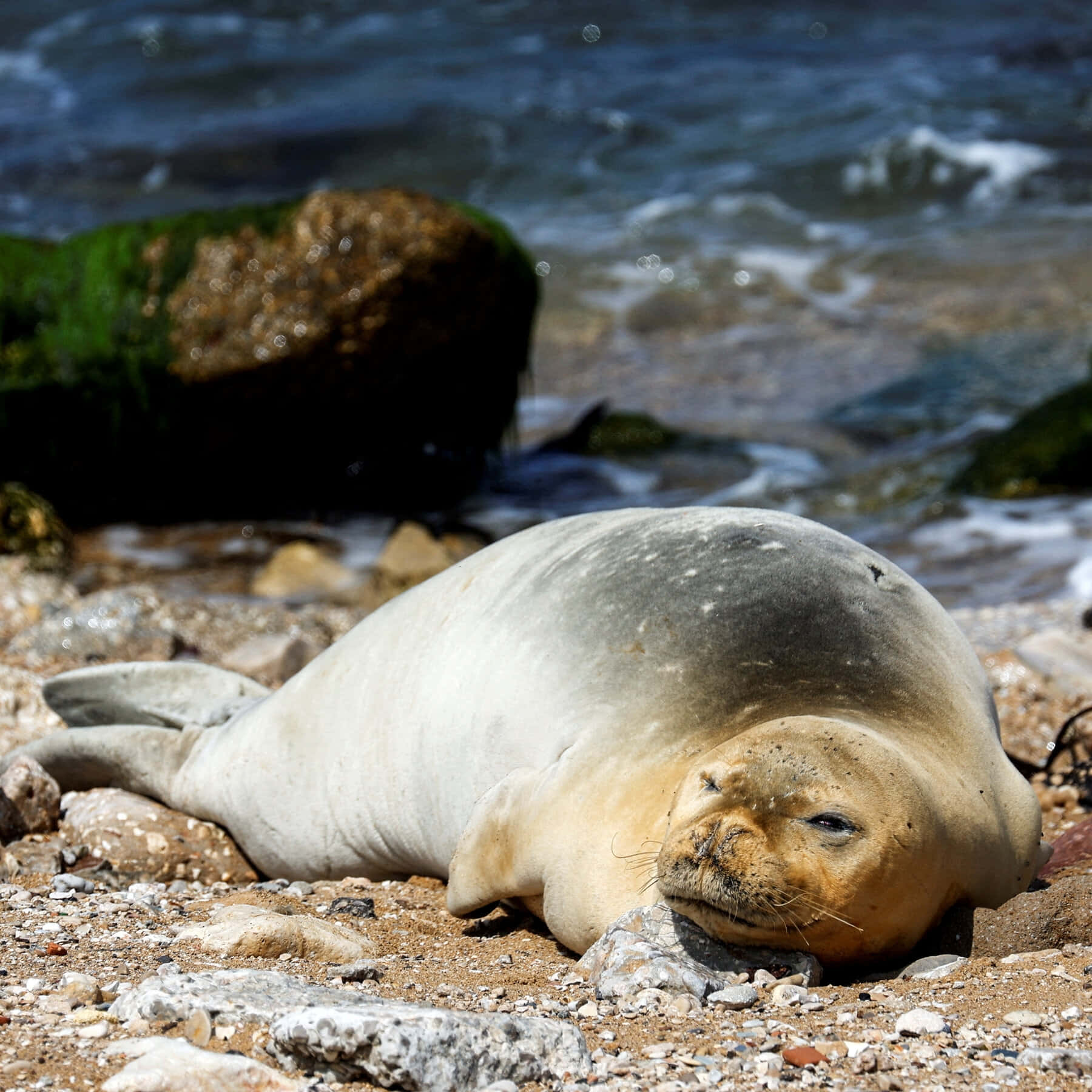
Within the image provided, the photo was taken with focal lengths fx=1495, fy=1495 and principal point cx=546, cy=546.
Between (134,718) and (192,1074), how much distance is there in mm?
2355

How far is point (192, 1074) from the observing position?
2100 millimetres

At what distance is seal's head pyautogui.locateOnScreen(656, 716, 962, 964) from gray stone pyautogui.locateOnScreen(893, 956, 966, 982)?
0.18 ft

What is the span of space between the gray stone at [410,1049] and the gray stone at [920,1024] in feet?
1.75

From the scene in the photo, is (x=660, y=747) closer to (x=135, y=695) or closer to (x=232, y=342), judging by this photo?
(x=135, y=695)

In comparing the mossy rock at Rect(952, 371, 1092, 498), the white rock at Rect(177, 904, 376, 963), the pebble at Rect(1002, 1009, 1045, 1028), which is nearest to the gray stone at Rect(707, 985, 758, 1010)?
the pebble at Rect(1002, 1009, 1045, 1028)

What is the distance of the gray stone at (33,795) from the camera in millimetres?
3857

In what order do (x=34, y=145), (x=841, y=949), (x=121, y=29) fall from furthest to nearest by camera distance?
(x=121, y=29), (x=34, y=145), (x=841, y=949)

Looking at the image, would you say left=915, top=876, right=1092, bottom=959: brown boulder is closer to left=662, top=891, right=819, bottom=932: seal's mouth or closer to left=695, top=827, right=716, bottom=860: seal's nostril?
left=662, top=891, right=819, bottom=932: seal's mouth

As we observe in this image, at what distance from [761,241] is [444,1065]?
1258 centimetres

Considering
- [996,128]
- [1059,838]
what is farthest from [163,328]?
[996,128]

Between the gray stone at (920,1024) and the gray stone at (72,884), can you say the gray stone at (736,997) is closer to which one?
the gray stone at (920,1024)

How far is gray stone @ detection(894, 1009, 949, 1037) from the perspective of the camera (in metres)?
2.39

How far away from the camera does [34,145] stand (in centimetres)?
1756

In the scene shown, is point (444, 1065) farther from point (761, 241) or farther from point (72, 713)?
point (761, 241)
